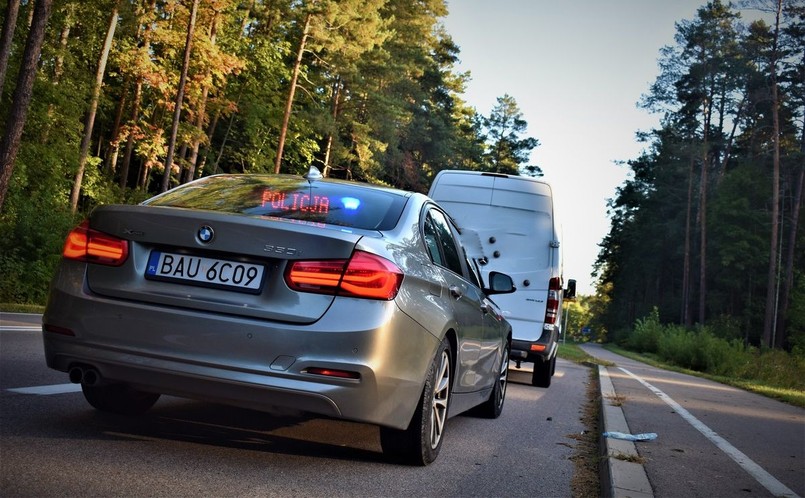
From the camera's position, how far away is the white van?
12500 mm

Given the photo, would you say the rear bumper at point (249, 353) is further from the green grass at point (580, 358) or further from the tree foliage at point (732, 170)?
the tree foliage at point (732, 170)

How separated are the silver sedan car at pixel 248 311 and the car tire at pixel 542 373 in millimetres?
7870

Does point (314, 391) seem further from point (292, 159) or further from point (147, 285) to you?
point (292, 159)

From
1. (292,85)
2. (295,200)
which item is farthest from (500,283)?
(292,85)

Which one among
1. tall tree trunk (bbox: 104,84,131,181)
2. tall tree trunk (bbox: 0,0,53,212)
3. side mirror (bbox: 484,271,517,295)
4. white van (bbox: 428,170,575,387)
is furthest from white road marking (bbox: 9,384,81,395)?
tall tree trunk (bbox: 104,84,131,181)

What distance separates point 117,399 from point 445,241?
8.31ft

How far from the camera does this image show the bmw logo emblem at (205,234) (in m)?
4.77

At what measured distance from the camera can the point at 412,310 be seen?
5.05 meters

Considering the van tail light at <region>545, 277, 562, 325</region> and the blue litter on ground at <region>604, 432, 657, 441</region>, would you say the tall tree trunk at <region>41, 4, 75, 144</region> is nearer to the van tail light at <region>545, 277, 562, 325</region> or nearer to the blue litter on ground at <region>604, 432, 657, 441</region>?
the van tail light at <region>545, 277, 562, 325</region>

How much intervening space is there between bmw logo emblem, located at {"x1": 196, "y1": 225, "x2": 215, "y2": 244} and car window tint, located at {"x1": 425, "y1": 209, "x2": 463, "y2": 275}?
69.0 inches

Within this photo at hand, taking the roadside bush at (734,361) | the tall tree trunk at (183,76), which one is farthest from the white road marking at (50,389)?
the tall tree trunk at (183,76)

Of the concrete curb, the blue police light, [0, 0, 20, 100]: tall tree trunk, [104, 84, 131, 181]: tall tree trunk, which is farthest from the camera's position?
[104, 84, 131, 181]: tall tree trunk

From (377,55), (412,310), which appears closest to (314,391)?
(412,310)

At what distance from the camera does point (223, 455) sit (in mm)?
5117
